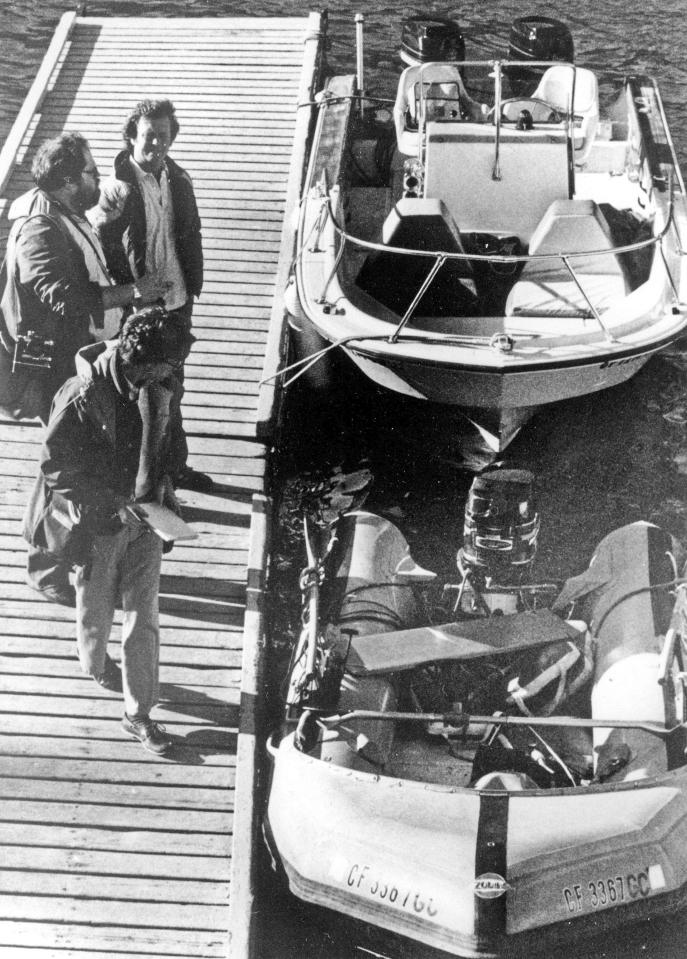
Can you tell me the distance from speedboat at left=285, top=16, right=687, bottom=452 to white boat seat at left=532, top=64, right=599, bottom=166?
17 millimetres

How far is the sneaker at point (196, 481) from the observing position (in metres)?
5.16

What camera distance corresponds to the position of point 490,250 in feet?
21.7

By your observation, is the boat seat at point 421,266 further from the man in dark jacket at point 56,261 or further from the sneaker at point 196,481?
the man in dark jacket at point 56,261

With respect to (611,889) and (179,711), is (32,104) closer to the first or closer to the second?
(179,711)

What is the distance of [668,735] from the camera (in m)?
4.11

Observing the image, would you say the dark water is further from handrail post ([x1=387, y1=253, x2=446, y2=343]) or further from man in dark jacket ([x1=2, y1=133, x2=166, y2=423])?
man in dark jacket ([x1=2, y1=133, x2=166, y2=423])

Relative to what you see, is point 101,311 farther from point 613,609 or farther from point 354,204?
point 354,204

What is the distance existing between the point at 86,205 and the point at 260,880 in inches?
106

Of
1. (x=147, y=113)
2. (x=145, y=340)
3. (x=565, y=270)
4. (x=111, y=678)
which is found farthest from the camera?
(x=565, y=270)

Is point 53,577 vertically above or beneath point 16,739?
above

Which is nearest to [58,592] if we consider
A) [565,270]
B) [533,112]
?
[565,270]

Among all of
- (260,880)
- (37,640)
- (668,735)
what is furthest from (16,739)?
(668,735)

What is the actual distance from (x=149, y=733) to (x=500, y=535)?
211 centimetres

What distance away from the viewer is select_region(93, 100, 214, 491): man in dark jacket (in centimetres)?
441
